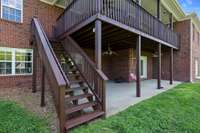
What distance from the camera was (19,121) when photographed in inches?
168

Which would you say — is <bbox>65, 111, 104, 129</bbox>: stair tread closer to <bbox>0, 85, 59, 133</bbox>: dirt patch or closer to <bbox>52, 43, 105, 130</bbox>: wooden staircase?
<bbox>52, 43, 105, 130</bbox>: wooden staircase

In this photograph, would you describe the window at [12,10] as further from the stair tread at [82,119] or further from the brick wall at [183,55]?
the brick wall at [183,55]

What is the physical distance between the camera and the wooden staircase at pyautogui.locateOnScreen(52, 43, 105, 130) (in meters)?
4.13

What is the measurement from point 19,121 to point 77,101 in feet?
5.29

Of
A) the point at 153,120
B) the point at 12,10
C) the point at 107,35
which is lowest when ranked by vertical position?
the point at 153,120

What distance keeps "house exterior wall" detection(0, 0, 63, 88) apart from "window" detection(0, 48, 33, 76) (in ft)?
0.80

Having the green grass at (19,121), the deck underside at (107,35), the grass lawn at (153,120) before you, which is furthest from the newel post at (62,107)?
the deck underside at (107,35)

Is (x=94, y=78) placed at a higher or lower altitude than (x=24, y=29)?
lower

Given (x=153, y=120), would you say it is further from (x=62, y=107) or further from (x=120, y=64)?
(x=120, y=64)

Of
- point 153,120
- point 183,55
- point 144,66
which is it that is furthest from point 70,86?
point 183,55

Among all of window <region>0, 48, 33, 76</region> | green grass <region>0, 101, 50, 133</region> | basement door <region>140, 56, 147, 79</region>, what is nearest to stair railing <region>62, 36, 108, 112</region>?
green grass <region>0, 101, 50, 133</region>

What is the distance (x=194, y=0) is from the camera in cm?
3266

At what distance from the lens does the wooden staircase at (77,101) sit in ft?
13.6

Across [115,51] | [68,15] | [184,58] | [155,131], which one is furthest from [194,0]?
[155,131]
